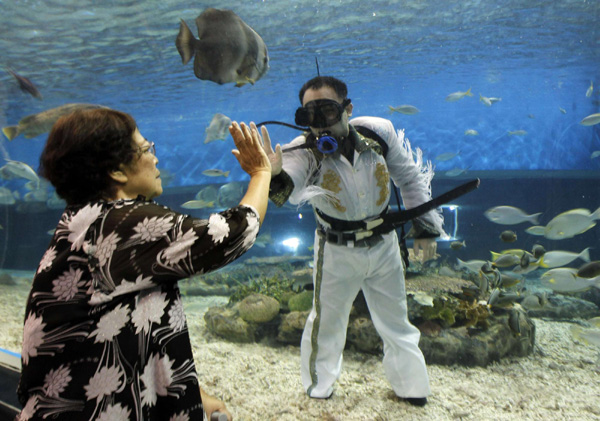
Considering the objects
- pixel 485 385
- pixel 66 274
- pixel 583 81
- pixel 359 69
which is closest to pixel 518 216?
pixel 485 385

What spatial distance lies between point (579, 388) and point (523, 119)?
33012 millimetres

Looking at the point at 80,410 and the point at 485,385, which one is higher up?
the point at 80,410

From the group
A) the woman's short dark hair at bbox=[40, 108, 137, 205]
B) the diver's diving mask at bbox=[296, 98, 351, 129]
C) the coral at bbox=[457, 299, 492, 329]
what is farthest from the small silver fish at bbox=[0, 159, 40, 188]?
the coral at bbox=[457, 299, 492, 329]

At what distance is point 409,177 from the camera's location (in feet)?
9.67

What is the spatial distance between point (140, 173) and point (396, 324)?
235 centimetres

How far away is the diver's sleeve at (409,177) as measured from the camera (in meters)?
2.84

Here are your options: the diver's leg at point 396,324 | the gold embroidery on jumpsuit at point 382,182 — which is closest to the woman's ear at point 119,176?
the gold embroidery on jumpsuit at point 382,182

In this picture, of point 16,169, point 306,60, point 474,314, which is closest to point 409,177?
point 474,314

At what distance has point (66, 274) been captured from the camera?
1155 millimetres

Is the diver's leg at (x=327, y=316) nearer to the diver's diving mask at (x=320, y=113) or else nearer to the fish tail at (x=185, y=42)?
the diver's diving mask at (x=320, y=113)

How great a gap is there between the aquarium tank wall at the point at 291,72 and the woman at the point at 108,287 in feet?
11.7

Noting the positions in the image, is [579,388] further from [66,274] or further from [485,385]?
[66,274]

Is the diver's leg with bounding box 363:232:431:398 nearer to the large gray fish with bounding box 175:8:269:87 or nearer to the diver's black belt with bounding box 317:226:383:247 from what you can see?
the diver's black belt with bounding box 317:226:383:247

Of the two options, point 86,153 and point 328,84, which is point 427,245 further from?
point 86,153
